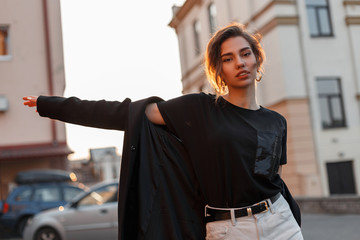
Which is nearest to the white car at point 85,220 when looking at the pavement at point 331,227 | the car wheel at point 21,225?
the car wheel at point 21,225

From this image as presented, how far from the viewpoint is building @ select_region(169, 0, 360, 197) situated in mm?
18281

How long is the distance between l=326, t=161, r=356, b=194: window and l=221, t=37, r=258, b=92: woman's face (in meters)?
16.7

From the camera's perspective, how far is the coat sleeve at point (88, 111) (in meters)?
2.52

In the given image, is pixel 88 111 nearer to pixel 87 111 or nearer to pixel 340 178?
pixel 87 111

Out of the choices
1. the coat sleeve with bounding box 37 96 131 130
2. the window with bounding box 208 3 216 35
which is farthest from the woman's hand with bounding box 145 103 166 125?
the window with bounding box 208 3 216 35

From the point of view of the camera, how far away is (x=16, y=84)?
20.5 metres

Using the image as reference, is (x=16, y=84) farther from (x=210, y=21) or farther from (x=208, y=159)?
(x=208, y=159)

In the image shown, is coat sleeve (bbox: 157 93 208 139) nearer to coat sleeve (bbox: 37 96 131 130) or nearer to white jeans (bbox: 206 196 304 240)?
coat sleeve (bbox: 37 96 131 130)

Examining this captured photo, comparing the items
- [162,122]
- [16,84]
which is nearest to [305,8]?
[16,84]

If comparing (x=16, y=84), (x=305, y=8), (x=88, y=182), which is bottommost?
(x=88, y=182)

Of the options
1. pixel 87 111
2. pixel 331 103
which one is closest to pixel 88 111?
pixel 87 111

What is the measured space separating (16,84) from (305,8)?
11.9 m

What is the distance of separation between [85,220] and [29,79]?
11.0 meters

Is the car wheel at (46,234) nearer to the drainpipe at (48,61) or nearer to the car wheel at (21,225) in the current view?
the car wheel at (21,225)
